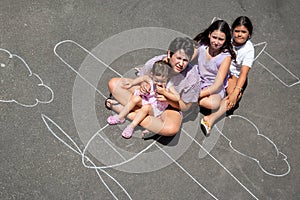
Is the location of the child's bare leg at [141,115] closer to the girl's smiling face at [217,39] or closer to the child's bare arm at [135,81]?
the child's bare arm at [135,81]

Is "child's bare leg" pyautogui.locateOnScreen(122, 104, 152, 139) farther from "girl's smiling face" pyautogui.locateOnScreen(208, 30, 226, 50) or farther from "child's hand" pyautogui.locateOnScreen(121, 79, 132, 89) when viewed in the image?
"girl's smiling face" pyautogui.locateOnScreen(208, 30, 226, 50)

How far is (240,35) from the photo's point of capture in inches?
140

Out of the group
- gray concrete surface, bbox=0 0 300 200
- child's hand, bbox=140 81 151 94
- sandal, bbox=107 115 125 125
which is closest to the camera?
gray concrete surface, bbox=0 0 300 200

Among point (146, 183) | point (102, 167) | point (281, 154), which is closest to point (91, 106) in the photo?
point (102, 167)

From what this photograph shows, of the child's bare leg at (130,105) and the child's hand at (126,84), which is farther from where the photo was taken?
the child's hand at (126,84)

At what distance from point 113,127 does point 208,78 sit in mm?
931

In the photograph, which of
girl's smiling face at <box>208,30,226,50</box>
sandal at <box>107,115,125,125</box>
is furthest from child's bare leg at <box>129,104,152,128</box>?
girl's smiling face at <box>208,30,226,50</box>

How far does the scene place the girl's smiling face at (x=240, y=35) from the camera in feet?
11.6

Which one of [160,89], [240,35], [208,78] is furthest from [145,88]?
[240,35]

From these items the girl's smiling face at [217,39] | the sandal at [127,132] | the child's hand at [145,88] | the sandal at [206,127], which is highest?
the girl's smiling face at [217,39]

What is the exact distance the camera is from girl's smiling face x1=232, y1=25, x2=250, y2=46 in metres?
3.53

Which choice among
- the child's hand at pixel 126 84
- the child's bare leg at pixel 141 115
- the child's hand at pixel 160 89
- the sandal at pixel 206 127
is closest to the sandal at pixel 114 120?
the child's bare leg at pixel 141 115

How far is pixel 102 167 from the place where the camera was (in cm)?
327

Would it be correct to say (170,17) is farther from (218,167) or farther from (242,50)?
(218,167)
